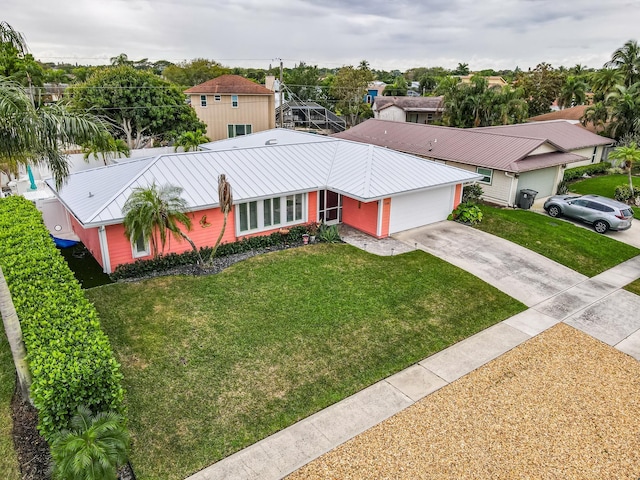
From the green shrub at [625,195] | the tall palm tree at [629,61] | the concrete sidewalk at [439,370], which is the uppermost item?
the tall palm tree at [629,61]

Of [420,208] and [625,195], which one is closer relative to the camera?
[420,208]

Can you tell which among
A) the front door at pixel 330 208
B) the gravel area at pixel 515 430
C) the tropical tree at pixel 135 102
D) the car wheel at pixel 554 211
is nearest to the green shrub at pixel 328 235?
the front door at pixel 330 208

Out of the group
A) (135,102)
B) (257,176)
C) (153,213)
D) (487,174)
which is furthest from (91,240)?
(487,174)

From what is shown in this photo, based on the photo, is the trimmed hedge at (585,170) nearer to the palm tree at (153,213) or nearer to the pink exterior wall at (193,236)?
the pink exterior wall at (193,236)

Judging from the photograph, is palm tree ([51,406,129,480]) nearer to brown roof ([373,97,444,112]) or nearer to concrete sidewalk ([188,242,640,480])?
concrete sidewalk ([188,242,640,480])

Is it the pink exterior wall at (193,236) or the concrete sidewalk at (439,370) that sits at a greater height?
the pink exterior wall at (193,236)

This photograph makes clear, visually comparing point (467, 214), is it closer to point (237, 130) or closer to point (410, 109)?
point (237, 130)

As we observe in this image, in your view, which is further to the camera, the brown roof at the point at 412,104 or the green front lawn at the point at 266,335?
the brown roof at the point at 412,104

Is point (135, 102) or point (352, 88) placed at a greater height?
point (352, 88)
